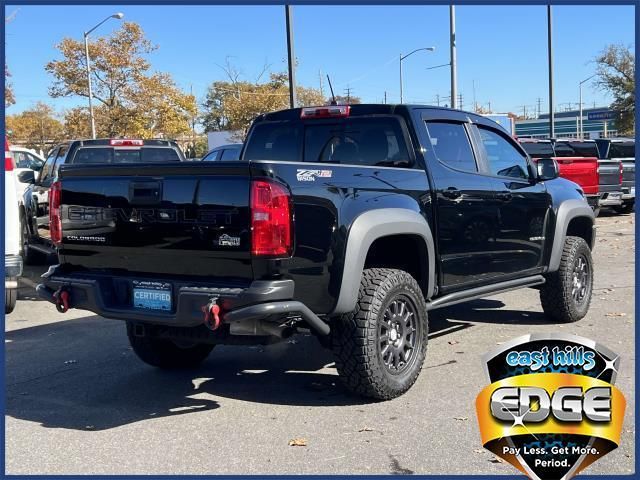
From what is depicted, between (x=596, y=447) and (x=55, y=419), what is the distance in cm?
333

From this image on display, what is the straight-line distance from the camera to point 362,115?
5.70 metres

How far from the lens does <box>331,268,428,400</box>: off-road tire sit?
461 centimetres

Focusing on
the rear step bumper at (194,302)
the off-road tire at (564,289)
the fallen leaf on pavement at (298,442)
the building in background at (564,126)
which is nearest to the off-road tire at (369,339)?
the rear step bumper at (194,302)

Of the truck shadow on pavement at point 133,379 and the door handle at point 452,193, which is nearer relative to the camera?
the truck shadow on pavement at point 133,379

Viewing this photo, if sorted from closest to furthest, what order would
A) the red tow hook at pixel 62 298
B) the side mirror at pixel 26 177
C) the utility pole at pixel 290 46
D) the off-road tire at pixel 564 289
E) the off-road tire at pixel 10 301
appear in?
the red tow hook at pixel 62 298, the off-road tire at pixel 564 289, the off-road tire at pixel 10 301, the side mirror at pixel 26 177, the utility pole at pixel 290 46

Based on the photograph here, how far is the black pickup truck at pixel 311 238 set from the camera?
419cm

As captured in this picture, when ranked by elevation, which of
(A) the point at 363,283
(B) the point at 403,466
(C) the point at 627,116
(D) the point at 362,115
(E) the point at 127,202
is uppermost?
(C) the point at 627,116

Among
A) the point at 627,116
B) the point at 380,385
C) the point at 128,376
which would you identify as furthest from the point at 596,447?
the point at 627,116

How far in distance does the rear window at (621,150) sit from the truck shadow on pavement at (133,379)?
50.8 feet

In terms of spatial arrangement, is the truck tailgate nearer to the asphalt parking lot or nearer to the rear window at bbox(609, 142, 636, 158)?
the asphalt parking lot

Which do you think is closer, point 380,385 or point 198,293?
point 198,293

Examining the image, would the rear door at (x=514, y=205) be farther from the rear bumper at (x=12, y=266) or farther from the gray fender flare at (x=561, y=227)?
the rear bumper at (x=12, y=266)

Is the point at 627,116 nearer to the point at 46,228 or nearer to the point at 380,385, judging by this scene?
the point at 46,228

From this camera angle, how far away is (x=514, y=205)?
6.23 metres
